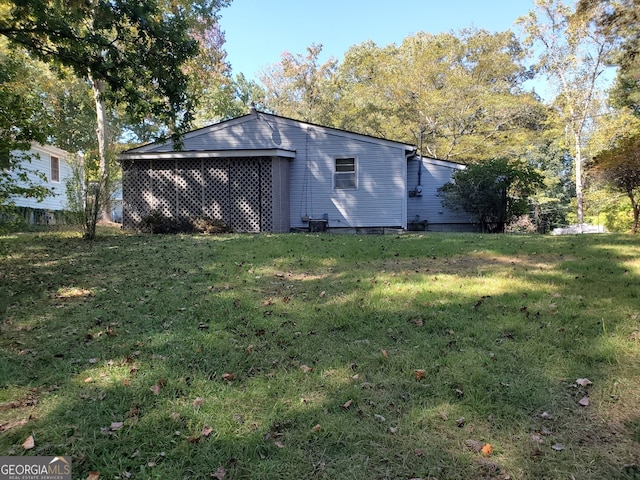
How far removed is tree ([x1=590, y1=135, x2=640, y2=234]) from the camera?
33.9ft

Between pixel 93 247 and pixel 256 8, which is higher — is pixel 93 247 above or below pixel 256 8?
below

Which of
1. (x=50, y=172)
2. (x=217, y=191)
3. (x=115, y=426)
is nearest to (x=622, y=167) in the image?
(x=217, y=191)

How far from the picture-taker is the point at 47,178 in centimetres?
1773

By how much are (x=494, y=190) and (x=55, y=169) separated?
21046 millimetres

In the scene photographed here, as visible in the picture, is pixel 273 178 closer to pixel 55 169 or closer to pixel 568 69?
pixel 55 169

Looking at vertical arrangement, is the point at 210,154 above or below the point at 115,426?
above

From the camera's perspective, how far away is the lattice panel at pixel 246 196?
1337 cm

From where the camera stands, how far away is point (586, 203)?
28.3 m

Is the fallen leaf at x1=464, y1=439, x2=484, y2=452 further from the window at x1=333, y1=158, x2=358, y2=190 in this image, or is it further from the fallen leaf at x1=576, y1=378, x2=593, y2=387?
the window at x1=333, y1=158, x2=358, y2=190

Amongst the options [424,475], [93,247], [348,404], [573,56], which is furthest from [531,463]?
[573,56]

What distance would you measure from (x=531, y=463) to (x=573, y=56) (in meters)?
28.8

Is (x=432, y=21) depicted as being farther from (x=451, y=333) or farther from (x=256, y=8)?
(x=451, y=333)

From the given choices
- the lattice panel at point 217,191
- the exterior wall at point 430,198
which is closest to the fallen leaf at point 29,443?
the lattice panel at point 217,191

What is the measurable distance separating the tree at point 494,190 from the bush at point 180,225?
8089 mm
